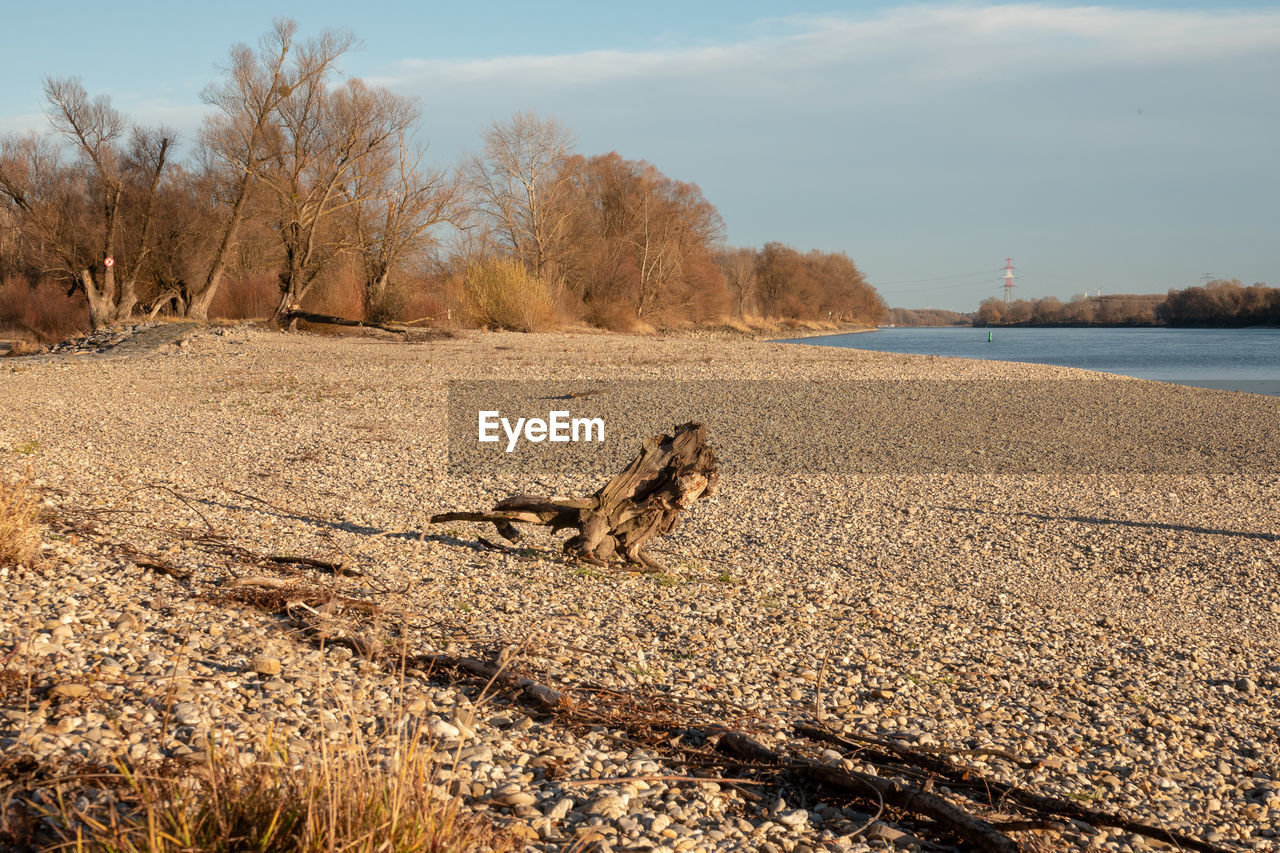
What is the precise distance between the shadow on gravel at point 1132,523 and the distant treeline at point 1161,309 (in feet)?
302

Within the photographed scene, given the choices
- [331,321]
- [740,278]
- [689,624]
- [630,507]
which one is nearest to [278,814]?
[689,624]

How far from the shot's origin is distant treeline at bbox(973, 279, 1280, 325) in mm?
88125

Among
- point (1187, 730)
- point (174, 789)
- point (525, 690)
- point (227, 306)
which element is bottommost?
point (1187, 730)

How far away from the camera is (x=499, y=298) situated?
33.3 m

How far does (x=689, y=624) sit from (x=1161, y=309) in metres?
115

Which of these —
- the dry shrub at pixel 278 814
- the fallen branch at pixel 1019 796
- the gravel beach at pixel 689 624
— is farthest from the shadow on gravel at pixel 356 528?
the dry shrub at pixel 278 814

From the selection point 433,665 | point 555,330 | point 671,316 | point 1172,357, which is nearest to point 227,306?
point 555,330

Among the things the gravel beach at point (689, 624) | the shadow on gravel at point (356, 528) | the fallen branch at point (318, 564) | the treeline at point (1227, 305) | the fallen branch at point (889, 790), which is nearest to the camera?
the fallen branch at point (889, 790)

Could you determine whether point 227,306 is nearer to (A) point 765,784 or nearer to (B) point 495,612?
(B) point 495,612

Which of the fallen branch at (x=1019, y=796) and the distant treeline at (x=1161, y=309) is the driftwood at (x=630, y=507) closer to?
the fallen branch at (x=1019, y=796)

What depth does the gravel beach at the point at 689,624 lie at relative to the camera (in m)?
3.22

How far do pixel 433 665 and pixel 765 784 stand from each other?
1.60m

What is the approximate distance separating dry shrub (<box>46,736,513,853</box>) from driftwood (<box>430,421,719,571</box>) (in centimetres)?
439

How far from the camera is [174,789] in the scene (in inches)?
92.0
